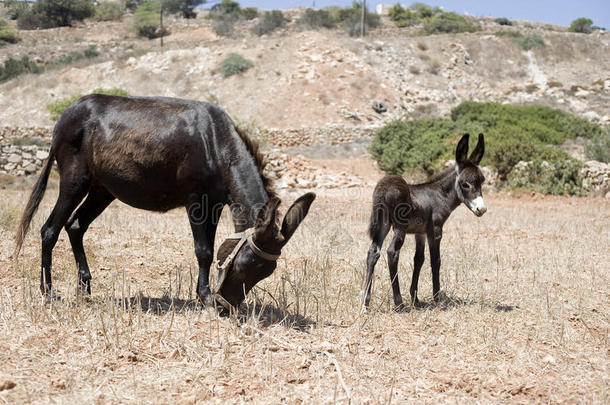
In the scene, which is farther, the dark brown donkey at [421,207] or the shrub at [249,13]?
the shrub at [249,13]

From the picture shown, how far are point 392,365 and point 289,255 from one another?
4.49 m

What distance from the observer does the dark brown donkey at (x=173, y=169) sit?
520cm

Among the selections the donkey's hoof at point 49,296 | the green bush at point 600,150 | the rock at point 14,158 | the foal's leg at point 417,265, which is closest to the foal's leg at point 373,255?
the foal's leg at point 417,265

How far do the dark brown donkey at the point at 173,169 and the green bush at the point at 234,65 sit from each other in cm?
3733

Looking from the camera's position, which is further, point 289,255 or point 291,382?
point 289,255

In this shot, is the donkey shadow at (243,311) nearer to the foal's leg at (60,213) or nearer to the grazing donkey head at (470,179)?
the foal's leg at (60,213)

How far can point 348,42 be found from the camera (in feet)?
151

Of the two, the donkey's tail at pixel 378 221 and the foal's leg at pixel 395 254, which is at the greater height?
the donkey's tail at pixel 378 221

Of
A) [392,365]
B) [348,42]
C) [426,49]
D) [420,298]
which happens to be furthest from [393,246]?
[426,49]

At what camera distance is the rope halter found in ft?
15.8

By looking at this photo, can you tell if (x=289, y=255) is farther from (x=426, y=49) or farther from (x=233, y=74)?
(x=426, y=49)

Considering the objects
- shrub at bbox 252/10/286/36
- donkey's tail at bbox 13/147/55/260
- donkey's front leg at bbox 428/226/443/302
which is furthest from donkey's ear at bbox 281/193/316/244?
shrub at bbox 252/10/286/36

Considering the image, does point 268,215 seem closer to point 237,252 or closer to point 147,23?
point 237,252

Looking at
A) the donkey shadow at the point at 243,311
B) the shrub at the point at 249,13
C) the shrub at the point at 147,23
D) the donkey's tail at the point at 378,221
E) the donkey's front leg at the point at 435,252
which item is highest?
the shrub at the point at 249,13
